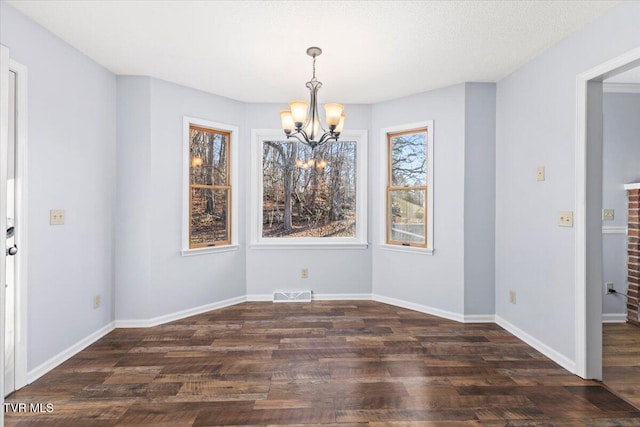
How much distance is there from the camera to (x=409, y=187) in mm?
4211

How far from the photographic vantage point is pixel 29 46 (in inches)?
97.1

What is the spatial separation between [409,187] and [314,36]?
219 centimetres

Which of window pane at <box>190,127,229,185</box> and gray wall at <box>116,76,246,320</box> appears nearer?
gray wall at <box>116,76,246,320</box>

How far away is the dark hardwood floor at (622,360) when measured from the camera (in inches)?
94.0

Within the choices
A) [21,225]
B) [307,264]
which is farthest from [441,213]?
[21,225]

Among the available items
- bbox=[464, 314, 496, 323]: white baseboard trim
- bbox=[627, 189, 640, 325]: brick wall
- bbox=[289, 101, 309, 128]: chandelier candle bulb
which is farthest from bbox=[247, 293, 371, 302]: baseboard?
bbox=[627, 189, 640, 325]: brick wall

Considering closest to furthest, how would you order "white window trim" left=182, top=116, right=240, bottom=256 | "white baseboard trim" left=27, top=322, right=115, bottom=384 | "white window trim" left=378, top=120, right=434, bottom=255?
"white baseboard trim" left=27, top=322, right=115, bottom=384 < "white window trim" left=182, top=116, right=240, bottom=256 < "white window trim" left=378, top=120, right=434, bottom=255

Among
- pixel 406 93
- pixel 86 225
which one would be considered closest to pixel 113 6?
pixel 86 225

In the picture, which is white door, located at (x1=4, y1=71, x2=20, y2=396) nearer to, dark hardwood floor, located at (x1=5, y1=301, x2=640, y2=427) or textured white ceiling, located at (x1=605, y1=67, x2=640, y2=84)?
dark hardwood floor, located at (x1=5, y1=301, x2=640, y2=427)

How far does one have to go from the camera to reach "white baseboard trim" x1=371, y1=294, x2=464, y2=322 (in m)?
3.76

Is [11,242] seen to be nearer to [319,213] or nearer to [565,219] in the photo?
[319,213]

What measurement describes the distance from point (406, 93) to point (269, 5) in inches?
87.3

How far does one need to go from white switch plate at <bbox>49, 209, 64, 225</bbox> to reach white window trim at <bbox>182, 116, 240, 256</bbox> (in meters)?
1.19

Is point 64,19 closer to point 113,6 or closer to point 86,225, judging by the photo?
point 113,6
